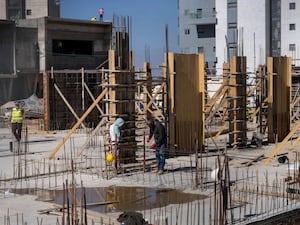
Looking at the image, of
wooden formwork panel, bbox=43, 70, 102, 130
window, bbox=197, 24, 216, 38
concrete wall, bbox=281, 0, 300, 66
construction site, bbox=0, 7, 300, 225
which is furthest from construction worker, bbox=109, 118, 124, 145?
window, bbox=197, 24, 216, 38

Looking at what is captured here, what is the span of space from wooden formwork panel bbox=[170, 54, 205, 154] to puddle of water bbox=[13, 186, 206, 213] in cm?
555

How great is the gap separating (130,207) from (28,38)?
73.0ft

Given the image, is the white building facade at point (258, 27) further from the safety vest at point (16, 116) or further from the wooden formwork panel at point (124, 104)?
the wooden formwork panel at point (124, 104)

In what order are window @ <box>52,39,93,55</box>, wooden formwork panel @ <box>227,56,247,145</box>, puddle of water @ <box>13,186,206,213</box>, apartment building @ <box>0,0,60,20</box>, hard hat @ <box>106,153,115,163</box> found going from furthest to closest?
apartment building @ <box>0,0,60,20</box> → window @ <box>52,39,93,55</box> → wooden formwork panel @ <box>227,56,247,145</box> → hard hat @ <box>106,153,115,163</box> → puddle of water @ <box>13,186,206,213</box>

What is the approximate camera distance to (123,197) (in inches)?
479

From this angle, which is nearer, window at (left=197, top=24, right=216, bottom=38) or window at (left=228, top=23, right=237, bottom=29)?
window at (left=228, top=23, right=237, bottom=29)

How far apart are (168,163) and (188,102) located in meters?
2.91

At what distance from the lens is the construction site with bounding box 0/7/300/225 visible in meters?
10.5

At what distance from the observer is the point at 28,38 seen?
31766 millimetres

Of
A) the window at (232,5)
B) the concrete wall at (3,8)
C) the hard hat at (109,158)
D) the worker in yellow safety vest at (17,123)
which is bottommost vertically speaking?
the hard hat at (109,158)

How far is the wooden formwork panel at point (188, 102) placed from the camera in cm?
1842

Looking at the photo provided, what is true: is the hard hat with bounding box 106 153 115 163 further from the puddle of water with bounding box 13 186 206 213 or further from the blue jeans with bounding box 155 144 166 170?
the puddle of water with bounding box 13 186 206 213

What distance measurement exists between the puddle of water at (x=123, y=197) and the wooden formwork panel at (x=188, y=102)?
5549 millimetres

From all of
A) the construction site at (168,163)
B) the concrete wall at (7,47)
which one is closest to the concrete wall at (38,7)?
the concrete wall at (7,47)
